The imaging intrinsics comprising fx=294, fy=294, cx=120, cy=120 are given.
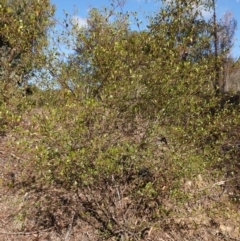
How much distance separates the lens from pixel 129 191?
525cm

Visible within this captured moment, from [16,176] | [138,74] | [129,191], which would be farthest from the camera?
[16,176]

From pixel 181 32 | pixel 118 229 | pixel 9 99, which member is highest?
pixel 181 32

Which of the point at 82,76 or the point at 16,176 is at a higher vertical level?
the point at 82,76

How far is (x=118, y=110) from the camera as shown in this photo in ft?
14.8

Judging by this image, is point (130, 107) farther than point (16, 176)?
No

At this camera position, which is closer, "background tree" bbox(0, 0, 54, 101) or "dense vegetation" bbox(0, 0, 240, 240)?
"dense vegetation" bbox(0, 0, 240, 240)

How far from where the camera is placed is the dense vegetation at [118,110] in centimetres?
418

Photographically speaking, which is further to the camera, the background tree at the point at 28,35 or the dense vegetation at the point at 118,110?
the background tree at the point at 28,35

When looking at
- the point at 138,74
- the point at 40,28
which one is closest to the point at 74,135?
the point at 138,74

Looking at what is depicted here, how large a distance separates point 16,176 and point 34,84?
2977 millimetres

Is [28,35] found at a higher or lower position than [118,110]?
higher

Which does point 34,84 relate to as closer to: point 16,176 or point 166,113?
point 166,113

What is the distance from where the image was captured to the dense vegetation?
4.18 meters

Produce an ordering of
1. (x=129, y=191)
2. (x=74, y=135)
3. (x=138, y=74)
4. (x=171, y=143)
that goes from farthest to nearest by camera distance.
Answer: (x=129, y=191)
(x=171, y=143)
(x=138, y=74)
(x=74, y=135)
